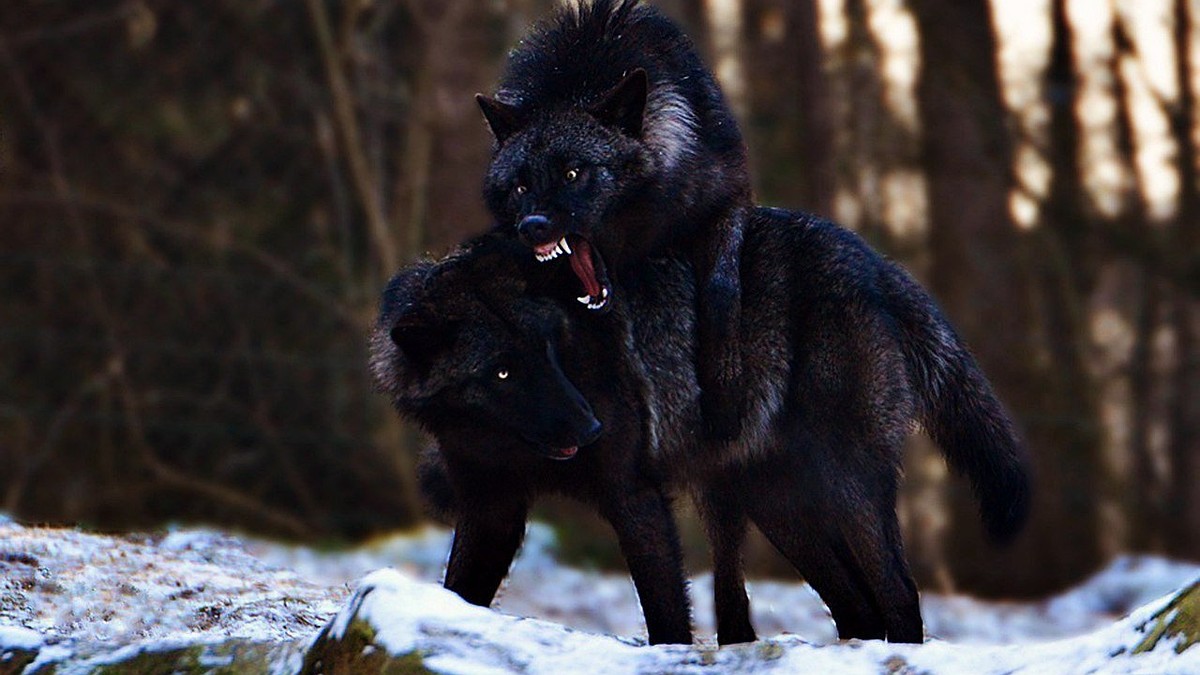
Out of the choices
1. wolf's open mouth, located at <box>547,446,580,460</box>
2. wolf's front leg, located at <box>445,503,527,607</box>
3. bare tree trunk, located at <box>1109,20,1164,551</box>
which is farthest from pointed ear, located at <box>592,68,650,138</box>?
bare tree trunk, located at <box>1109,20,1164,551</box>

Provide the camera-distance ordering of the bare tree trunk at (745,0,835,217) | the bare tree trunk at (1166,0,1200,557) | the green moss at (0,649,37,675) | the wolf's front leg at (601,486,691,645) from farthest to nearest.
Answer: the bare tree trunk at (1166,0,1200,557) → the bare tree trunk at (745,0,835,217) → the wolf's front leg at (601,486,691,645) → the green moss at (0,649,37,675)

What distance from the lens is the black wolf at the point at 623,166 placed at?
177 inches

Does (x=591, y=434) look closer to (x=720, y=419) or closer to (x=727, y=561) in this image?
(x=720, y=419)

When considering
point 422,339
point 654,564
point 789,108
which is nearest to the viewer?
point 654,564

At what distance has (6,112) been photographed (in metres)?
9.69

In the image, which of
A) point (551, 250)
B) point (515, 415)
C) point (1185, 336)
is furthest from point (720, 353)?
point (1185, 336)

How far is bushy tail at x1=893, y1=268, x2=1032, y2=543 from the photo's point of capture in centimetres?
470

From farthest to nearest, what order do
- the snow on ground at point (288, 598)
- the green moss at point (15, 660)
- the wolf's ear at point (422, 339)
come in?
1. the wolf's ear at point (422, 339)
2. the green moss at point (15, 660)
3. the snow on ground at point (288, 598)

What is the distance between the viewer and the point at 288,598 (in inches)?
191

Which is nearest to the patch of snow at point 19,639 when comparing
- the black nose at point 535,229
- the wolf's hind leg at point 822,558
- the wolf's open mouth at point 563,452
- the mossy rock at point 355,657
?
the mossy rock at point 355,657

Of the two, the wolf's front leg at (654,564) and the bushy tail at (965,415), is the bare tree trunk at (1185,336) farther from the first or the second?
the wolf's front leg at (654,564)

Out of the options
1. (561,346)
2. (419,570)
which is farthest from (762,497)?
(419,570)

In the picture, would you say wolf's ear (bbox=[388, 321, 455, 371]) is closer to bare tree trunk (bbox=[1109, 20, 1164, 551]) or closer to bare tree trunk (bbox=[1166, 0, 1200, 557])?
bare tree trunk (bbox=[1109, 20, 1164, 551])

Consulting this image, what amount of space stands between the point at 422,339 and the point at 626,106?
0.93m
